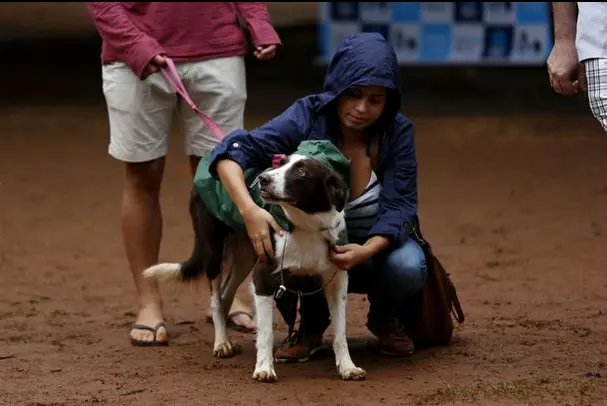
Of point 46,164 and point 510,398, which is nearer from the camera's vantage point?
point 510,398

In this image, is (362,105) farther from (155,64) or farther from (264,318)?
(155,64)

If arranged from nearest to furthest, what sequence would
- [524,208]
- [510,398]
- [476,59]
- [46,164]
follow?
[510,398], [524,208], [46,164], [476,59]

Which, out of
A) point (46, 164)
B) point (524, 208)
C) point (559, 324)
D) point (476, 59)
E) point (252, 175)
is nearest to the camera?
point (252, 175)

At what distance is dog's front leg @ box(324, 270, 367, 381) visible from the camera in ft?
13.9

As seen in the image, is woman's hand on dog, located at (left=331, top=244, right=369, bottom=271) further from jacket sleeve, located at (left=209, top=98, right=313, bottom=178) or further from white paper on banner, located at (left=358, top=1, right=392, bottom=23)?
white paper on banner, located at (left=358, top=1, right=392, bottom=23)

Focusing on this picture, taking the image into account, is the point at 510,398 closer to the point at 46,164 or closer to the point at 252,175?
the point at 252,175

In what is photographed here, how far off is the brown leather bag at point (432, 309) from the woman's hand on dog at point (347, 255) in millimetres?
419

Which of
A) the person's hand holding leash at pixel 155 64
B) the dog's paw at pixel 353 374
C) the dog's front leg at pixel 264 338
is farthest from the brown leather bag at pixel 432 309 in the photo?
the person's hand holding leash at pixel 155 64

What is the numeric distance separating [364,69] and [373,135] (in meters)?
0.35

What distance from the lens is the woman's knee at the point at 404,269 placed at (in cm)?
430

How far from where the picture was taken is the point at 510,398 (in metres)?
3.91

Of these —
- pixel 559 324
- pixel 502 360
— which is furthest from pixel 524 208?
pixel 502 360

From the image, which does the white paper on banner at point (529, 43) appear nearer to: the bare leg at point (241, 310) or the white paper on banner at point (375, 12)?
the white paper on banner at point (375, 12)

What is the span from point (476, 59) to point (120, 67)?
6372 millimetres
